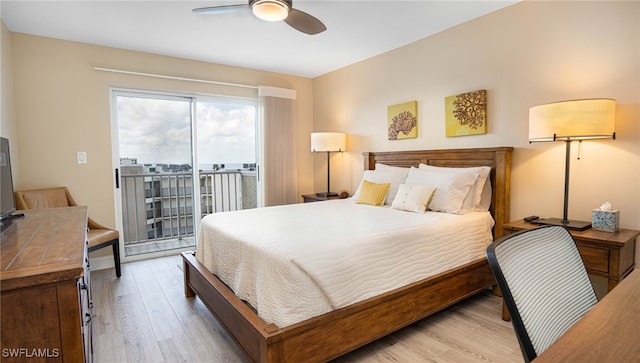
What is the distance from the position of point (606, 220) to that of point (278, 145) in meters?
3.74

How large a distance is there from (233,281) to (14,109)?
2.98m

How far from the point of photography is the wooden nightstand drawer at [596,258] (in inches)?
77.8

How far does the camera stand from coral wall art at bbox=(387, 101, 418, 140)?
362 centimetres

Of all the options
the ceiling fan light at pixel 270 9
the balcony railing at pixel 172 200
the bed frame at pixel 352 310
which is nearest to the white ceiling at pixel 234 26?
the ceiling fan light at pixel 270 9

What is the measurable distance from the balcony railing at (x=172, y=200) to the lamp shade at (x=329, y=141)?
3.92 ft

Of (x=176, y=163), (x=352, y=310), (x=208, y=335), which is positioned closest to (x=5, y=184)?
(x=208, y=335)

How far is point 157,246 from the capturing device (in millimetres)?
4559

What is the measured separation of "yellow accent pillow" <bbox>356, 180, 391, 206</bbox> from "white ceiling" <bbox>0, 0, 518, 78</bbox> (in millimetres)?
1577

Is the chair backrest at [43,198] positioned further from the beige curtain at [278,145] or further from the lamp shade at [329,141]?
the lamp shade at [329,141]

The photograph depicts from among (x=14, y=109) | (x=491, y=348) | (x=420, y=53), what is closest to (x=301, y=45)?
(x=420, y=53)

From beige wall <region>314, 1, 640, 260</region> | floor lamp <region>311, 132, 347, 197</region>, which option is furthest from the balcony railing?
beige wall <region>314, 1, 640, 260</region>

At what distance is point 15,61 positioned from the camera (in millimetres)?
3182

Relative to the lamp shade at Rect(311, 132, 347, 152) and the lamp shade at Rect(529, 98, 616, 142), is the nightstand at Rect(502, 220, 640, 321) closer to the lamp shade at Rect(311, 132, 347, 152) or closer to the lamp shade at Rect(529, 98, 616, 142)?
the lamp shade at Rect(529, 98, 616, 142)

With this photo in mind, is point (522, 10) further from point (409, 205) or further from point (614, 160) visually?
point (409, 205)
